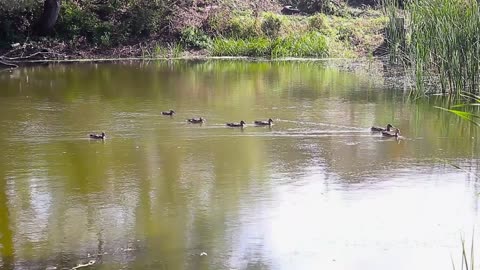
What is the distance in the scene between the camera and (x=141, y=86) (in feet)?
49.5

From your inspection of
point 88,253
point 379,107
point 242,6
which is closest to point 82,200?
point 88,253

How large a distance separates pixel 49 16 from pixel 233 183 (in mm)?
16872

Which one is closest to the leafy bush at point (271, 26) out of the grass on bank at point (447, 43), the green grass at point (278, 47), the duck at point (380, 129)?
the green grass at point (278, 47)

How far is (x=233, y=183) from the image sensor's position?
299 inches

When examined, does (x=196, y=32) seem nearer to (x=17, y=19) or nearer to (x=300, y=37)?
(x=300, y=37)

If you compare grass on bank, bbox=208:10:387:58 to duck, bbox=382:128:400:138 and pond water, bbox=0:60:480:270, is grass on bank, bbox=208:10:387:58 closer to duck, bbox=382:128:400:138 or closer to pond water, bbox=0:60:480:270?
pond water, bbox=0:60:480:270

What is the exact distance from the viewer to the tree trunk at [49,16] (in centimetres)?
2281

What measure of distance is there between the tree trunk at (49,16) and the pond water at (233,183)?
9.76 meters

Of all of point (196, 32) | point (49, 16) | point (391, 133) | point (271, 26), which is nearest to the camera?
point (391, 133)

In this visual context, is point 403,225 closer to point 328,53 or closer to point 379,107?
point 379,107

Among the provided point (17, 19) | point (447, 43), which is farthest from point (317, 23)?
point (447, 43)

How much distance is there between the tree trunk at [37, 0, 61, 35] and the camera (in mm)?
22812

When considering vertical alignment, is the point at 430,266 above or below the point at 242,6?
below

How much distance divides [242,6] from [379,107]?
49.7 ft
